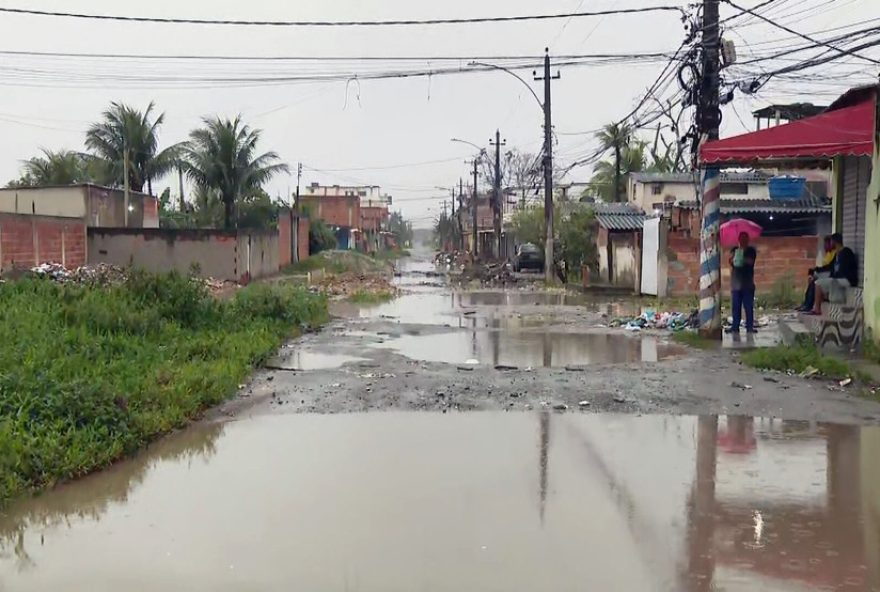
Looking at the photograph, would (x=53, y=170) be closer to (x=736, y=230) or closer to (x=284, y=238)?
(x=284, y=238)

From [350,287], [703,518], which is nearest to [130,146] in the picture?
[350,287]

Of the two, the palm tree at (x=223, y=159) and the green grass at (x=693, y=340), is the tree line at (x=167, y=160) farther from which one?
the green grass at (x=693, y=340)

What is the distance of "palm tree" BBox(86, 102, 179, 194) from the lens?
146ft

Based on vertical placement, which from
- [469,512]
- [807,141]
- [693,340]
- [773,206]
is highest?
[807,141]

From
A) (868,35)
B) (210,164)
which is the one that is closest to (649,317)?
(868,35)

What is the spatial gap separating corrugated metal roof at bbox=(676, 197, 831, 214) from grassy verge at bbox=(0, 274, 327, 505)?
1666cm

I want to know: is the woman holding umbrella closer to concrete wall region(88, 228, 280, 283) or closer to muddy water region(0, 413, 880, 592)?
muddy water region(0, 413, 880, 592)

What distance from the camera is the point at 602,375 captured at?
42.0ft

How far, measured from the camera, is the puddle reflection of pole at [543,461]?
7.06 meters

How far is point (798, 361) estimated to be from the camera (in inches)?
509

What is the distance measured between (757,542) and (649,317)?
46.3 feet

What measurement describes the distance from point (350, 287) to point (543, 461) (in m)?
26.8

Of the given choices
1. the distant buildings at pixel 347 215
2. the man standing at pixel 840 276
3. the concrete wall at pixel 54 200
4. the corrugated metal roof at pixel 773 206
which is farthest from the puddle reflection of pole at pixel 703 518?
the distant buildings at pixel 347 215

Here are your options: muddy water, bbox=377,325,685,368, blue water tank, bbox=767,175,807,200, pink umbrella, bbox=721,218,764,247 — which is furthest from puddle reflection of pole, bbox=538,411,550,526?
blue water tank, bbox=767,175,807,200
